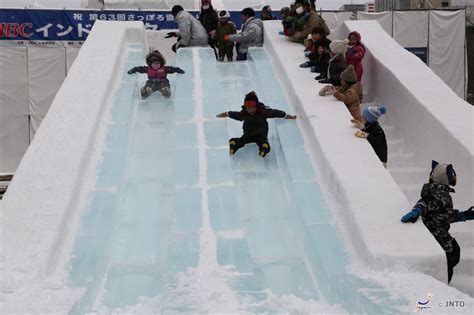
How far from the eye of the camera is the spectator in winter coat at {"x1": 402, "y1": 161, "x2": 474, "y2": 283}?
20.4 ft

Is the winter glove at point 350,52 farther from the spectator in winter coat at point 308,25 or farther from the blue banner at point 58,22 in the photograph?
the blue banner at point 58,22

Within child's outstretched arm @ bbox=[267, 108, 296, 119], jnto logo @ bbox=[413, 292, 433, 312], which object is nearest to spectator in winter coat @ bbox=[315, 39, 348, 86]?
child's outstretched arm @ bbox=[267, 108, 296, 119]

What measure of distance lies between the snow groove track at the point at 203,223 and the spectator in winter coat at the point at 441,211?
69cm

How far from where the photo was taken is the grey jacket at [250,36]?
12.8m

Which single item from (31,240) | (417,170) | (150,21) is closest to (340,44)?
(417,170)

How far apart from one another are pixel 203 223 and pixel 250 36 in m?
6.20

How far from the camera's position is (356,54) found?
10094 millimetres

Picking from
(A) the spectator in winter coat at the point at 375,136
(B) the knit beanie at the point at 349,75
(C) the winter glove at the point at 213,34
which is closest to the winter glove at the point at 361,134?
(A) the spectator in winter coat at the point at 375,136

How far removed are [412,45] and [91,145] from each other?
47.0 feet

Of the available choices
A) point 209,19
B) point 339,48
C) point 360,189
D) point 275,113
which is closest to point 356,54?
point 339,48

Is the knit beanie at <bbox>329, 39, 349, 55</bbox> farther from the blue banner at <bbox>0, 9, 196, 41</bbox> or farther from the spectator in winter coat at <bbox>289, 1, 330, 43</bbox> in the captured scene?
the blue banner at <bbox>0, 9, 196, 41</bbox>

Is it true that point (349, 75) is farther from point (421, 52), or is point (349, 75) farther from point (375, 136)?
point (421, 52)

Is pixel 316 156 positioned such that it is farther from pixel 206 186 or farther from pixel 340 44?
pixel 340 44

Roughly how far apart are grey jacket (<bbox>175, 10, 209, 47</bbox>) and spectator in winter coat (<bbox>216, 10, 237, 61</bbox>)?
8.7 inches
